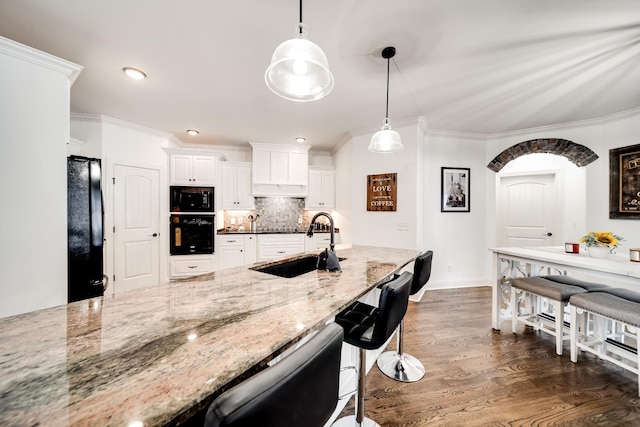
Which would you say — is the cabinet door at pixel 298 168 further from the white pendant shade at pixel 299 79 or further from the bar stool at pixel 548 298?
the bar stool at pixel 548 298

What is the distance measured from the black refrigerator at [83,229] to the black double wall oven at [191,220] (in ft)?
6.15

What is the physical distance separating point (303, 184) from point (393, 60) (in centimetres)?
288

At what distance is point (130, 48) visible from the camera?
2002mm

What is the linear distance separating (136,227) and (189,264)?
3.19 feet

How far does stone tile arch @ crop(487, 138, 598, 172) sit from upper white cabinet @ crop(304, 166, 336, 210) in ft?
8.86

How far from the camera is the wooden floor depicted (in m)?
1.54

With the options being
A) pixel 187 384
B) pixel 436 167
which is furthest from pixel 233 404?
pixel 436 167

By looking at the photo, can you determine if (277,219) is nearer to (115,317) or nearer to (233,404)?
(115,317)

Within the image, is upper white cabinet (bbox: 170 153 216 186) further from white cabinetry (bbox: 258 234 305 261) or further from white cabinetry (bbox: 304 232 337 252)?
white cabinetry (bbox: 304 232 337 252)

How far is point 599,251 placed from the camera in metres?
2.21

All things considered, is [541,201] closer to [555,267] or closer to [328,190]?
[555,267]

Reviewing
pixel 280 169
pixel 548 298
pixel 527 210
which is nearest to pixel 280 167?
pixel 280 169

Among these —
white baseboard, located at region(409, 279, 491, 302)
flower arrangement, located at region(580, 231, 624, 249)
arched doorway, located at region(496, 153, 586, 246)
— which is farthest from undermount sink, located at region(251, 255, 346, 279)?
arched doorway, located at region(496, 153, 586, 246)

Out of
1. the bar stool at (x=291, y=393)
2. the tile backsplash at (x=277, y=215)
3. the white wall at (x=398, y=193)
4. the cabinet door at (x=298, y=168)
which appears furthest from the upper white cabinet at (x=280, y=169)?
the bar stool at (x=291, y=393)
